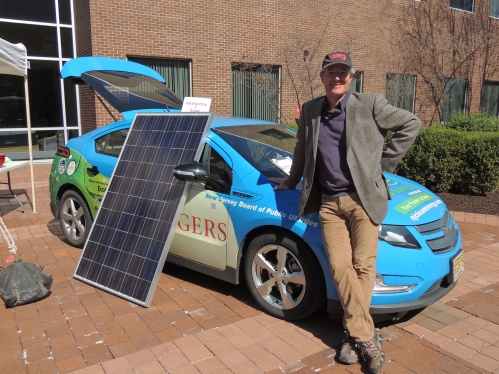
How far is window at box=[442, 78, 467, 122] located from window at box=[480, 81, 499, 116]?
4.91 ft

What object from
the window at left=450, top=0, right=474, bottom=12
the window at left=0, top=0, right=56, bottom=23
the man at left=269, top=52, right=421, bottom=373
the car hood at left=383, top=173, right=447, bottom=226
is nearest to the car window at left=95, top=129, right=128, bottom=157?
the man at left=269, top=52, right=421, bottom=373

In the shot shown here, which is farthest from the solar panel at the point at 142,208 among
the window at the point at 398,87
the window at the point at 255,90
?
the window at the point at 398,87

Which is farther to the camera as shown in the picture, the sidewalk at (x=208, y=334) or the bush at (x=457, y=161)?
the bush at (x=457, y=161)

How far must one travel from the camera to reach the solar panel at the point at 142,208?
12.8ft

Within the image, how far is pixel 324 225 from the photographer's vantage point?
3250 mm

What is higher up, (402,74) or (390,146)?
(402,74)

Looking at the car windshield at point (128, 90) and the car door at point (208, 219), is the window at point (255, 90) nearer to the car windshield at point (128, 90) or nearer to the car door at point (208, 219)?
the car windshield at point (128, 90)

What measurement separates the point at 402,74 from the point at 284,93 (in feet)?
17.4

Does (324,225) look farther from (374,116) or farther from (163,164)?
(163,164)

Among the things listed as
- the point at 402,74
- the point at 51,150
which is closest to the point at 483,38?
the point at 402,74

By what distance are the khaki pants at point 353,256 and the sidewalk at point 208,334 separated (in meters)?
0.34

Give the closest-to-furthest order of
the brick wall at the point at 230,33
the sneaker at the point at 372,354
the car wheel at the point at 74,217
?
the sneaker at the point at 372,354 → the car wheel at the point at 74,217 → the brick wall at the point at 230,33

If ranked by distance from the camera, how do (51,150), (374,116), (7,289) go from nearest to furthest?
(374,116)
(7,289)
(51,150)

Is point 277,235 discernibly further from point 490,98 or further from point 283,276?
point 490,98
